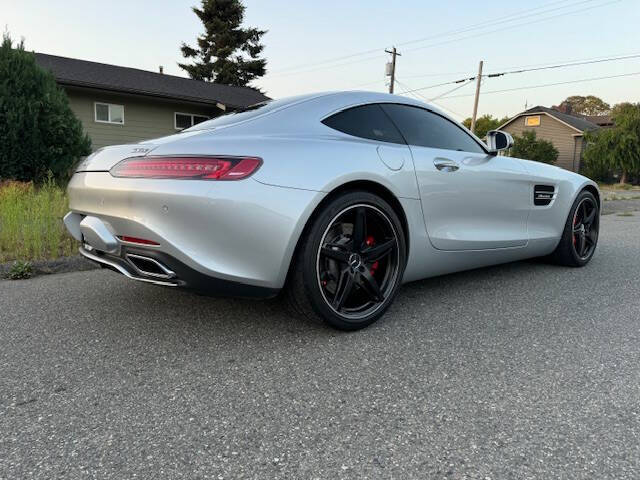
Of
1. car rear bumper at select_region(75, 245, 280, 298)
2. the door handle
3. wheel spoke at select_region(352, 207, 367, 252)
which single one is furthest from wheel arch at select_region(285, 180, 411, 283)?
the door handle

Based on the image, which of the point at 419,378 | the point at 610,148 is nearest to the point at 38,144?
the point at 419,378

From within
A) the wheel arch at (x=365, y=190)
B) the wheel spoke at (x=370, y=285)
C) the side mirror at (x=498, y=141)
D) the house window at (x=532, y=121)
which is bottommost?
the wheel spoke at (x=370, y=285)

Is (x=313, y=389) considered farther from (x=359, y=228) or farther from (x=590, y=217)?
(x=590, y=217)

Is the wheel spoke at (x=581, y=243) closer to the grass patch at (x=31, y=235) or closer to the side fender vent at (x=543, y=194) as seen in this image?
the side fender vent at (x=543, y=194)

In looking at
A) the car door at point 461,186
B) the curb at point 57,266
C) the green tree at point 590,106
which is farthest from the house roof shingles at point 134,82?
the green tree at point 590,106

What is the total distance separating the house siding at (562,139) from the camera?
35.6 m

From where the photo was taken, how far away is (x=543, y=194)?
4035 millimetres

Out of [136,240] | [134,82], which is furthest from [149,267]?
[134,82]

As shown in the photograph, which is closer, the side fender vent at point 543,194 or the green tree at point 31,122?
the side fender vent at point 543,194

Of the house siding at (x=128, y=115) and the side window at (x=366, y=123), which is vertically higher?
the house siding at (x=128, y=115)

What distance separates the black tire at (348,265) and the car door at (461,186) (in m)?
0.36

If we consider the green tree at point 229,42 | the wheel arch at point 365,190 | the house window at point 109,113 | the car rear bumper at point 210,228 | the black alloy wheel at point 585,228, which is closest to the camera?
the car rear bumper at point 210,228

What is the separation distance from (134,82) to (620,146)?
25972mm

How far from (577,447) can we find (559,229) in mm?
2987
